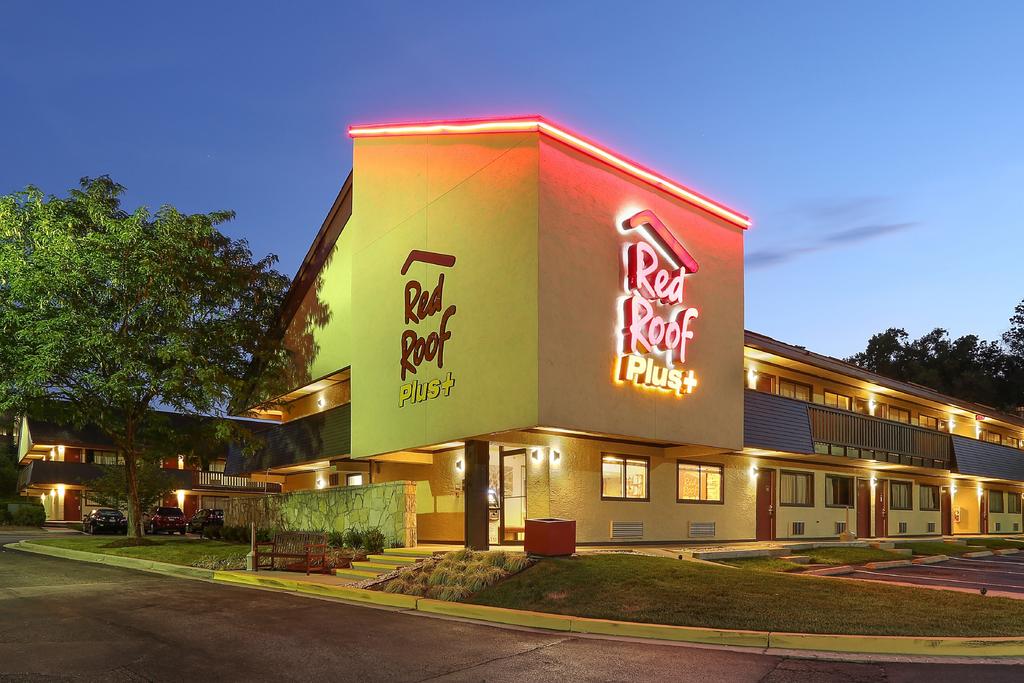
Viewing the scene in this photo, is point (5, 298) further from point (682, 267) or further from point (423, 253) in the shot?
point (682, 267)

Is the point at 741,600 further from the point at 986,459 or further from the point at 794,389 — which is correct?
the point at 986,459

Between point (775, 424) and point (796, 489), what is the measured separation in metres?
5.64

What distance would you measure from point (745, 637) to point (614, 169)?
40.9 ft

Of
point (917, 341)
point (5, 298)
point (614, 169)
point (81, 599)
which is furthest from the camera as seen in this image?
point (917, 341)

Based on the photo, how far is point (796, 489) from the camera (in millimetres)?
31016

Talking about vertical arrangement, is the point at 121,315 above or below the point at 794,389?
above

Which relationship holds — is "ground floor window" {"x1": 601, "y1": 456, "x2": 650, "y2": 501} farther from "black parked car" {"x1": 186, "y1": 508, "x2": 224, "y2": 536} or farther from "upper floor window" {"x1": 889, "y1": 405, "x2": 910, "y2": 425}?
"black parked car" {"x1": 186, "y1": 508, "x2": 224, "y2": 536}

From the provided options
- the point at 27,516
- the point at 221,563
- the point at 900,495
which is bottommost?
the point at 27,516

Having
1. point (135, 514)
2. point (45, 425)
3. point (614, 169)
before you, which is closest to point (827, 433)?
point (614, 169)

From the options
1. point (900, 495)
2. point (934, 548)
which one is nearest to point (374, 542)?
point (934, 548)

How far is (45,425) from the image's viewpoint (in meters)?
63.2

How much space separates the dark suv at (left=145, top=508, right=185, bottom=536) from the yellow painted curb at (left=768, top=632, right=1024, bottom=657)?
1789 inches

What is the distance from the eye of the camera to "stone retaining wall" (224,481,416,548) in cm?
2189

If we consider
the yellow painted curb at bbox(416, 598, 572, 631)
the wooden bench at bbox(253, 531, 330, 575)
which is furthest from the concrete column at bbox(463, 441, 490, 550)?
the yellow painted curb at bbox(416, 598, 572, 631)
